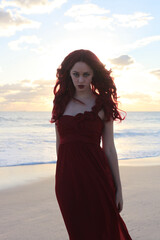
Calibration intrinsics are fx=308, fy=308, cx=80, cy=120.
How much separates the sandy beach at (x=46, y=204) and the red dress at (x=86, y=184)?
1769mm

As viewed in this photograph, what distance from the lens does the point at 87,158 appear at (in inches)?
84.6

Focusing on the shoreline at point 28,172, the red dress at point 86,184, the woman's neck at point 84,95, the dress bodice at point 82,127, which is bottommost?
the shoreline at point 28,172

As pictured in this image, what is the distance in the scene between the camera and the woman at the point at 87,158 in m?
2.13

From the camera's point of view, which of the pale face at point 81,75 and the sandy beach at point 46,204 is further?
the sandy beach at point 46,204

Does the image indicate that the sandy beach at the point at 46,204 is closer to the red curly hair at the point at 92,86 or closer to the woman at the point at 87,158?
the woman at the point at 87,158

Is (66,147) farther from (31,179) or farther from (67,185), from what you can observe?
(31,179)

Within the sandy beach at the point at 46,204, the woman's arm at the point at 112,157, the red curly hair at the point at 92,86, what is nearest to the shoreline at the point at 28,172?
the sandy beach at the point at 46,204

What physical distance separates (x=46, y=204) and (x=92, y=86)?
320 centimetres

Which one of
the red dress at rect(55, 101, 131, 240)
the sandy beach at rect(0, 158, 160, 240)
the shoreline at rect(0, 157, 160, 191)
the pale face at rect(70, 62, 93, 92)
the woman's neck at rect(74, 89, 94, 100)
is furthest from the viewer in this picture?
the shoreline at rect(0, 157, 160, 191)

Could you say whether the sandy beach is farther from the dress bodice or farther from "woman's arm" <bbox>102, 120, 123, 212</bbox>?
the dress bodice

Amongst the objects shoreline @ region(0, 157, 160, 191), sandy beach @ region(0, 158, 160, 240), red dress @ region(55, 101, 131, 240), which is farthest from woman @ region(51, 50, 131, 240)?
shoreline @ region(0, 157, 160, 191)

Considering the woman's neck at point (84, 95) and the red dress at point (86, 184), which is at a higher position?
the woman's neck at point (84, 95)

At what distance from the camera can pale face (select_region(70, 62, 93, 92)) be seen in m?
2.24

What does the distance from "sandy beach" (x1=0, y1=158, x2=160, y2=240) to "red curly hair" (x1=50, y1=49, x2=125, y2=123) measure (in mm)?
2084
